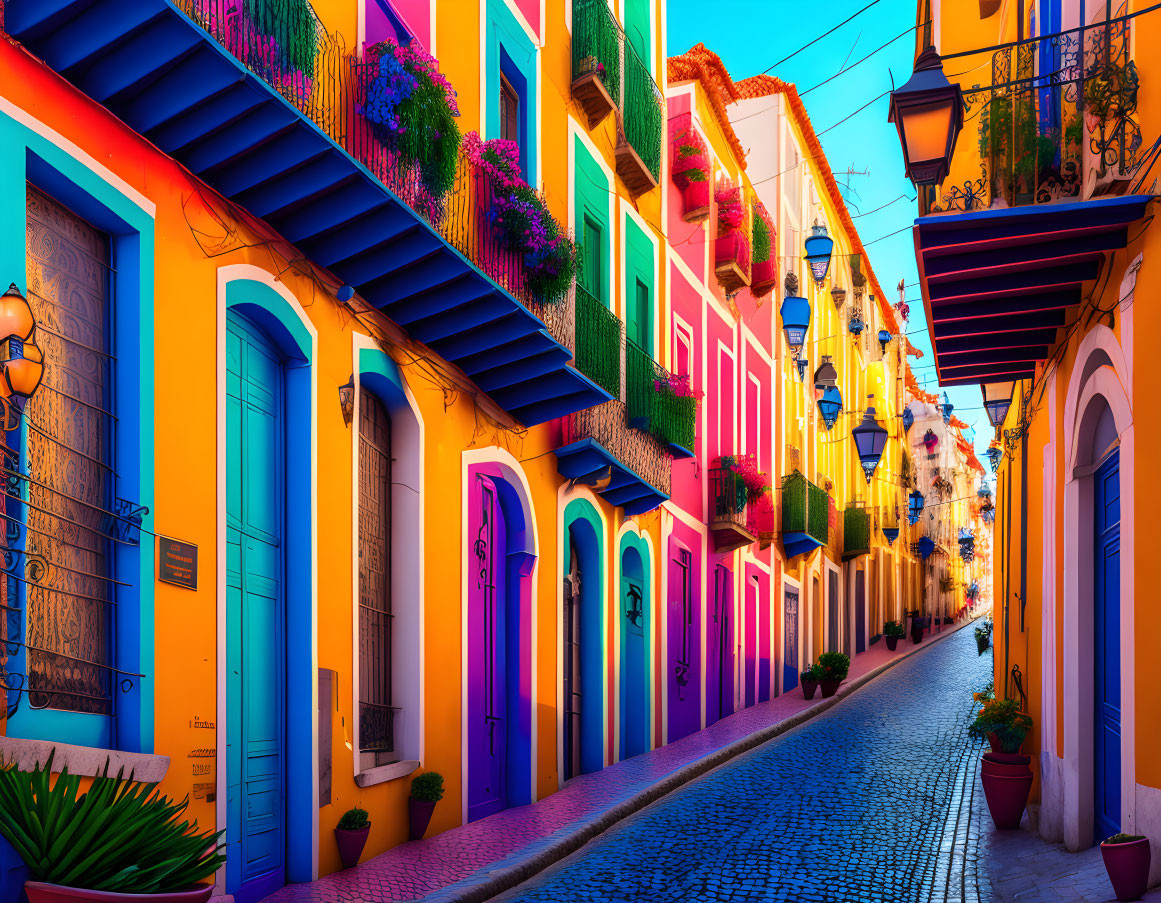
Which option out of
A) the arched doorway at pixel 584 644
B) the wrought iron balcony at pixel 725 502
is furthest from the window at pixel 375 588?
the wrought iron balcony at pixel 725 502

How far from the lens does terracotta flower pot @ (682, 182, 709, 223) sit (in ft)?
61.7

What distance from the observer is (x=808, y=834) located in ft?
32.9

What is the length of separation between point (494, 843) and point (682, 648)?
9.11m

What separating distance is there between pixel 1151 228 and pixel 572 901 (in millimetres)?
5645

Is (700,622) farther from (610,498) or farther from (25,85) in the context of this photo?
(25,85)

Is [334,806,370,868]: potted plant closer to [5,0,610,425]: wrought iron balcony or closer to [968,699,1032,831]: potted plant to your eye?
[5,0,610,425]: wrought iron balcony

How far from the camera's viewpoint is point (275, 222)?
7680 mm

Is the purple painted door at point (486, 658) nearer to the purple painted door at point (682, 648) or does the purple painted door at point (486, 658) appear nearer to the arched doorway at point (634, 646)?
the arched doorway at point (634, 646)

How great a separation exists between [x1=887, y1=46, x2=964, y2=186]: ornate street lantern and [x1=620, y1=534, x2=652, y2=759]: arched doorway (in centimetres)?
903

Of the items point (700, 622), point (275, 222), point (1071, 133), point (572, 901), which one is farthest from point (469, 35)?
point (700, 622)

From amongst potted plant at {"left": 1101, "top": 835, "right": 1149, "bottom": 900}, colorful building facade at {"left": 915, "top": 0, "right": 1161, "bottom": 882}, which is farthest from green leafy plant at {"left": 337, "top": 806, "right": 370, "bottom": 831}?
colorful building facade at {"left": 915, "top": 0, "right": 1161, "bottom": 882}

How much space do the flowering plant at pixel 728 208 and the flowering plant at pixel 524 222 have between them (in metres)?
9.86

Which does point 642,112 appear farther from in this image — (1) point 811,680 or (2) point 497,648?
(1) point 811,680

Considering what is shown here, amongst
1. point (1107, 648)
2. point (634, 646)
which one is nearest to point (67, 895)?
point (1107, 648)
